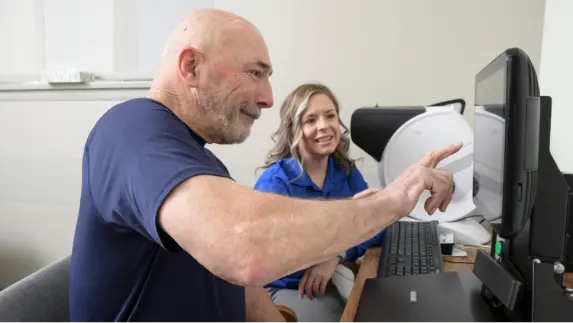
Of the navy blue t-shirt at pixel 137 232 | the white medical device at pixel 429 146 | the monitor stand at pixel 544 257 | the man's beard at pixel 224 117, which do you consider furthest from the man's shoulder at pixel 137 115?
→ the white medical device at pixel 429 146

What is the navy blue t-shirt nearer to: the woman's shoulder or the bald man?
the bald man

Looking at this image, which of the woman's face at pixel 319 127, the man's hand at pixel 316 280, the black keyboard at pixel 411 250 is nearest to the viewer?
the black keyboard at pixel 411 250

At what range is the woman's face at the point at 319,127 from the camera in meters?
1.66

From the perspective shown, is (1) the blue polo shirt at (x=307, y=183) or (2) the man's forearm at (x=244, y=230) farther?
(1) the blue polo shirt at (x=307, y=183)

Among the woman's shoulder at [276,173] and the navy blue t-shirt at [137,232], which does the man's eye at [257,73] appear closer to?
the navy blue t-shirt at [137,232]

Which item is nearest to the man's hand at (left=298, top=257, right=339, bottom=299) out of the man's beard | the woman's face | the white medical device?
the white medical device

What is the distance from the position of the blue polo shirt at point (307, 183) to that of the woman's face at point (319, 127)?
0.27 feet

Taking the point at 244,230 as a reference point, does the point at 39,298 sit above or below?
below

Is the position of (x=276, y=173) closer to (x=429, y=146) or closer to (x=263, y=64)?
(x=429, y=146)

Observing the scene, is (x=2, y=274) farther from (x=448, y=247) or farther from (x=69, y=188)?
(x=448, y=247)

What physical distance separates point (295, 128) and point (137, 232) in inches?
40.1

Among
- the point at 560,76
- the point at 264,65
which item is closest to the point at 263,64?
the point at 264,65

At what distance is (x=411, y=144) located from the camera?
147 cm

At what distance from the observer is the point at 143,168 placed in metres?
0.55
